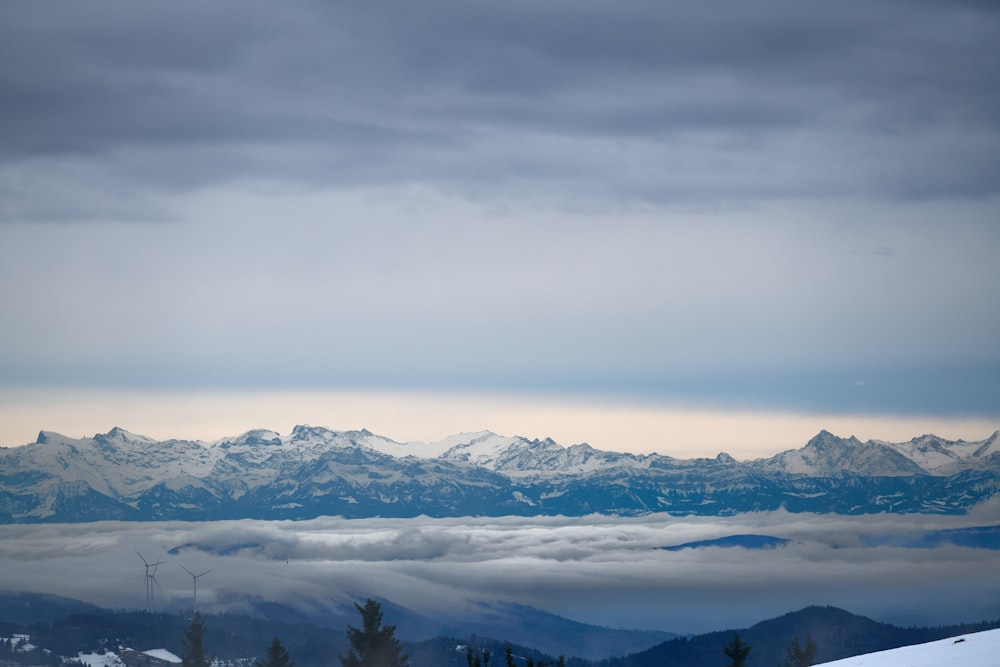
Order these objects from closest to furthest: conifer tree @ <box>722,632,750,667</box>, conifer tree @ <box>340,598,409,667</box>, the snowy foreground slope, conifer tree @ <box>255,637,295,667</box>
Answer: the snowy foreground slope, conifer tree @ <box>340,598,409,667</box>, conifer tree @ <box>722,632,750,667</box>, conifer tree @ <box>255,637,295,667</box>

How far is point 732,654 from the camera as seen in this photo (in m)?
114

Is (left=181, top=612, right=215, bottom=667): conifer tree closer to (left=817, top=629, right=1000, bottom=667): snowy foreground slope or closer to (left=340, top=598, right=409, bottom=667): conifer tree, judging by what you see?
(left=340, top=598, right=409, bottom=667): conifer tree

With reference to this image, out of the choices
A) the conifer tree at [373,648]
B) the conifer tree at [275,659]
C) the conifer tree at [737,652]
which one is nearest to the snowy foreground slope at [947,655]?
the conifer tree at [373,648]

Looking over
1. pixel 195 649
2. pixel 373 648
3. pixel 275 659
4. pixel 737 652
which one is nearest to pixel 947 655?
pixel 373 648

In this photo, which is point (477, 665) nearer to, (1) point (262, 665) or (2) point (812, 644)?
(1) point (262, 665)

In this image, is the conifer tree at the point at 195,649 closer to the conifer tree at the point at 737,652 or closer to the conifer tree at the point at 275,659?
the conifer tree at the point at 275,659

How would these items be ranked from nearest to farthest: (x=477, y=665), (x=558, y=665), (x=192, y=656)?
(x=477, y=665)
(x=558, y=665)
(x=192, y=656)

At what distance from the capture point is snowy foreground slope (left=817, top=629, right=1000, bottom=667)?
148 feet

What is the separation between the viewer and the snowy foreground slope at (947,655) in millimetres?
45181

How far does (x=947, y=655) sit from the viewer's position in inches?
1885

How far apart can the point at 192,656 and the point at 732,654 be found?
6393 cm

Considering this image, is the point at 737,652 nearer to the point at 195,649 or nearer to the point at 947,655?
the point at 195,649

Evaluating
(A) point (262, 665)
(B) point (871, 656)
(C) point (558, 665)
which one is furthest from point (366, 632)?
(B) point (871, 656)

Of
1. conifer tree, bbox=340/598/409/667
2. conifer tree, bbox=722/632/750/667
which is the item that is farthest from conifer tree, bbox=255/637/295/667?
conifer tree, bbox=722/632/750/667
